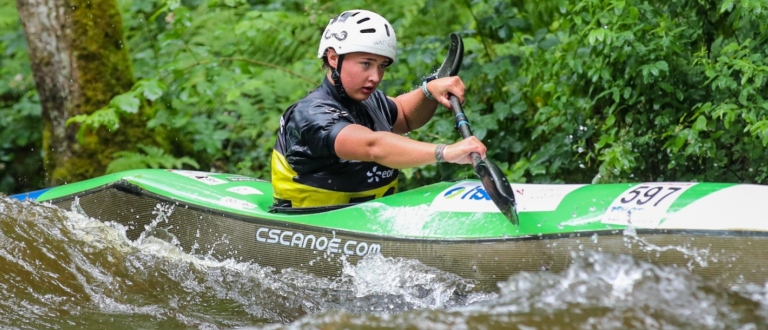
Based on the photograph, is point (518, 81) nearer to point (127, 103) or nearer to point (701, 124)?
point (701, 124)

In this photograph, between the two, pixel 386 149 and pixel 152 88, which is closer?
pixel 386 149

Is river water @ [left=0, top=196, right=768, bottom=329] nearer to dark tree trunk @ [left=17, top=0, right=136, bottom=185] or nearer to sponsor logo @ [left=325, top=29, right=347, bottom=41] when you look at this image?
sponsor logo @ [left=325, top=29, right=347, bottom=41]

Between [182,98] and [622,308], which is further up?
[182,98]

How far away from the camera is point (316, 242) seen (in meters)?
3.81

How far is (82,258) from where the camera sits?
3926mm

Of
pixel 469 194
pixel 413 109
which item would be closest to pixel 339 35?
pixel 413 109

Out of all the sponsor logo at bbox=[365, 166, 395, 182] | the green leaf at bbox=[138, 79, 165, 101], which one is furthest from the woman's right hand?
the green leaf at bbox=[138, 79, 165, 101]

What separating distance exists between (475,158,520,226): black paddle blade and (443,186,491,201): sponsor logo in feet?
0.76

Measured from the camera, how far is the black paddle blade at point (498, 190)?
11.0 ft

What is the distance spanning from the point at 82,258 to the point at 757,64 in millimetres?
3356

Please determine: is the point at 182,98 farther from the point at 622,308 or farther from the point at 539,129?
the point at 622,308

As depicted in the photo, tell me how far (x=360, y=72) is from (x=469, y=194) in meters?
0.75

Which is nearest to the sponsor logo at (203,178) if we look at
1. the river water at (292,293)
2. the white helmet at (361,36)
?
the river water at (292,293)

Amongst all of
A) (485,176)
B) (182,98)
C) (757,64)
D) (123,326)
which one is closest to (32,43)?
(182,98)
